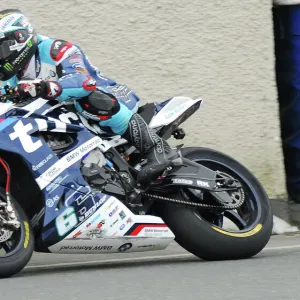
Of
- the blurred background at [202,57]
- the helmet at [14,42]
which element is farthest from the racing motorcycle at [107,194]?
the blurred background at [202,57]

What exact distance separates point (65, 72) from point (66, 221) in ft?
3.14

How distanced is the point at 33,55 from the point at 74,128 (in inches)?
21.7

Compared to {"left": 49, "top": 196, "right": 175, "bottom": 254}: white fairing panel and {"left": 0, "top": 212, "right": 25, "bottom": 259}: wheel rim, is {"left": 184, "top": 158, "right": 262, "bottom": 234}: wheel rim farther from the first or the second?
{"left": 0, "top": 212, "right": 25, "bottom": 259}: wheel rim

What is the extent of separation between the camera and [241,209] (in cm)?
707

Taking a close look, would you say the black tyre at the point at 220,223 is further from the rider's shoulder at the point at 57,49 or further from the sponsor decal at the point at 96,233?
the rider's shoulder at the point at 57,49

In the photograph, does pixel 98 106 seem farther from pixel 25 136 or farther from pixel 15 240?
pixel 15 240

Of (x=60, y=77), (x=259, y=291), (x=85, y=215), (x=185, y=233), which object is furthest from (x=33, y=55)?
(x=259, y=291)

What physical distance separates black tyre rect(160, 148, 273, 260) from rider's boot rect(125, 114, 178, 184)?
24cm

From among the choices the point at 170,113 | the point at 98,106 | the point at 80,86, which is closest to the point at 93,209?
the point at 98,106

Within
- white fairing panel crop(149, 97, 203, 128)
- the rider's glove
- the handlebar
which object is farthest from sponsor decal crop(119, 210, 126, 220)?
the handlebar

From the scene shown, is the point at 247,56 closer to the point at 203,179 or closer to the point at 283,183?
the point at 283,183

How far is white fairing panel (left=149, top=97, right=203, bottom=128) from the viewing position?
6859 mm

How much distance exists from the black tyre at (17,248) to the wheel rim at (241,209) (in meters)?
1.42

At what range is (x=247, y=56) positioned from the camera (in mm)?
8672
